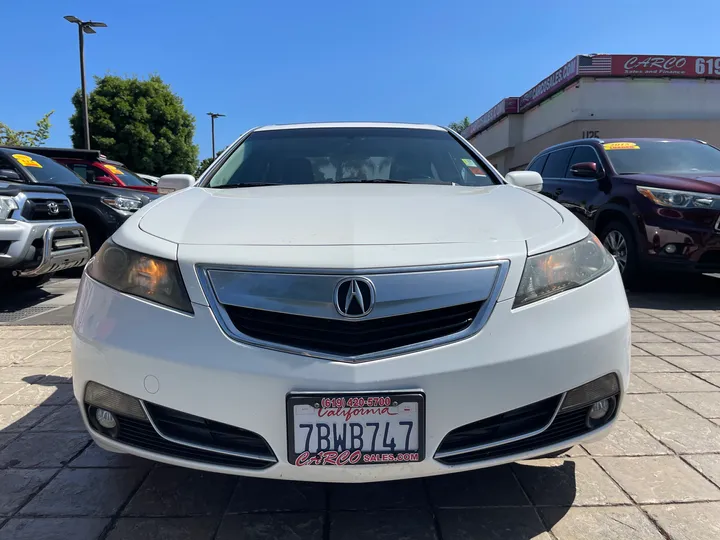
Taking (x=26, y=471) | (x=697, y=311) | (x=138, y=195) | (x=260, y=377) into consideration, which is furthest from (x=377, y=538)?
(x=138, y=195)

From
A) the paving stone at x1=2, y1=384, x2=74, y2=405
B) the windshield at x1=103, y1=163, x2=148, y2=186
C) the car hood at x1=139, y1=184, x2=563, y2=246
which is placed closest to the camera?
the car hood at x1=139, y1=184, x2=563, y2=246

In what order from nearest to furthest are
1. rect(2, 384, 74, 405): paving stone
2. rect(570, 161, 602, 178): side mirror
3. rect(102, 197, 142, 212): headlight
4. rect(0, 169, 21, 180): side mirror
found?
rect(2, 384, 74, 405): paving stone → rect(570, 161, 602, 178): side mirror → rect(0, 169, 21, 180): side mirror → rect(102, 197, 142, 212): headlight

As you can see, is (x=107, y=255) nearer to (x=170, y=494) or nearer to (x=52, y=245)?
(x=170, y=494)

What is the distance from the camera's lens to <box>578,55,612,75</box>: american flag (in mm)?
18875

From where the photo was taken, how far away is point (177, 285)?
1562 mm

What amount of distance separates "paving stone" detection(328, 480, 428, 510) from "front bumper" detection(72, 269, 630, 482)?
0.42 meters

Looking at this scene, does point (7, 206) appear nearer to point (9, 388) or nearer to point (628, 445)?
point (9, 388)

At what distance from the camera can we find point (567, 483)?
199 cm

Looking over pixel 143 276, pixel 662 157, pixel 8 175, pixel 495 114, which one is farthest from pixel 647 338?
pixel 495 114

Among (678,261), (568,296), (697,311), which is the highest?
(568,296)

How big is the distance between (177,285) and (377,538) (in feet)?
3.18

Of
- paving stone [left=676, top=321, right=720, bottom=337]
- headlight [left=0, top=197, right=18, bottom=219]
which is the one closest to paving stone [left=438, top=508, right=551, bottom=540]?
paving stone [left=676, top=321, right=720, bottom=337]

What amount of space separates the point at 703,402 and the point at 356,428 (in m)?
2.21

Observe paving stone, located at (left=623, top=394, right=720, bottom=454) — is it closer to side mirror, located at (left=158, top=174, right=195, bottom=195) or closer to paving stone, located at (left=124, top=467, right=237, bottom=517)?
paving stone, located at (left=124, top=467, right=237, bottom=517)
